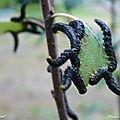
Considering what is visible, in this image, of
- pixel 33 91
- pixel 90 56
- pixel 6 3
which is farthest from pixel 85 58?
pixel 33 91

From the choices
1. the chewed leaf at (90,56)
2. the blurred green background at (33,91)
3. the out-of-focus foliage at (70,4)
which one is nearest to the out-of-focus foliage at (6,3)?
the out-of-focus foliage at (70,4)

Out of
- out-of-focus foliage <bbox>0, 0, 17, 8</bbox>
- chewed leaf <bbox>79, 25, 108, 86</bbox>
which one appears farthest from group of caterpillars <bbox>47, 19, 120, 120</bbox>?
out-of-focus foliage <bbox>0, 0, 17, 8</bbox>

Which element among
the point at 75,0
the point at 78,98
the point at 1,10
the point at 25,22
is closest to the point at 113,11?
the point at 75,0

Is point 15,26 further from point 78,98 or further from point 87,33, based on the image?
point 78,98

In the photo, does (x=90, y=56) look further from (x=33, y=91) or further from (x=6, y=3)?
(x=33, y=91)

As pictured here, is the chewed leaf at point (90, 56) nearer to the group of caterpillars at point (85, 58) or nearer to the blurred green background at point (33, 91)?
the group of caterpillars at point (85, 58)

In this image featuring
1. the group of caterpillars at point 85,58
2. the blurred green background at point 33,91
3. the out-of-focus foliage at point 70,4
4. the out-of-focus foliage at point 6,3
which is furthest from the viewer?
the blurred green background at point 33,91

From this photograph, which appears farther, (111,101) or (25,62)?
(25,62)

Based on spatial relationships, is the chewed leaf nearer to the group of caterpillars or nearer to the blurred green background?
the group of caterpillars
